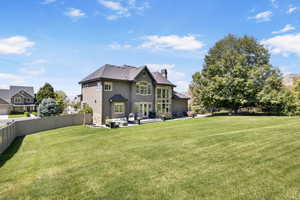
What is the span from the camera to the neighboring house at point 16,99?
130 feet

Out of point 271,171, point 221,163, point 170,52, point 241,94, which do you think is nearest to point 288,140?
point 271,171

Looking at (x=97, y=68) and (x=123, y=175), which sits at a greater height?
(x=97, y=68)

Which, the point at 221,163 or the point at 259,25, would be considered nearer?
the point at 221,163

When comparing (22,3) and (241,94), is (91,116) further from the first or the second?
(241,94)

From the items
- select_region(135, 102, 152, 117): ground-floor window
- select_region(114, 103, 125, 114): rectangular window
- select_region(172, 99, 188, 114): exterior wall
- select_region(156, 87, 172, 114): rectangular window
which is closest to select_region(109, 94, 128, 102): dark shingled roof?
select_region(114, 103, 125, 114): rectangular window

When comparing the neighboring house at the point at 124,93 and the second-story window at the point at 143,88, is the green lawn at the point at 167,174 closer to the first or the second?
the neighboring house at the point at 124,93

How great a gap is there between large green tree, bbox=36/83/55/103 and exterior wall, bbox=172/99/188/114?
31039mm

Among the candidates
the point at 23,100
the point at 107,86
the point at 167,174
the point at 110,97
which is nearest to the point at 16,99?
the point at 23,100

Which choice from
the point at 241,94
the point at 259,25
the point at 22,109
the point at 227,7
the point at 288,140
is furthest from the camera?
the point at 22,109

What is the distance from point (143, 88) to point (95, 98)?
24.1ft

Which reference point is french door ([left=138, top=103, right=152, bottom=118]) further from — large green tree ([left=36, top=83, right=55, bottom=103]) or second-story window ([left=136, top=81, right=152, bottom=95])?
large green tree ([left=36, top=83, right=55, bottom=103])

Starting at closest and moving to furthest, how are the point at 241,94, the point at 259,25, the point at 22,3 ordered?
the point at 22,3 < the point at 259,25 < the point at 241,94

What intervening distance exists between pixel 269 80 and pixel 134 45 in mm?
20335

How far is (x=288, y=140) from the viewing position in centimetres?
766
